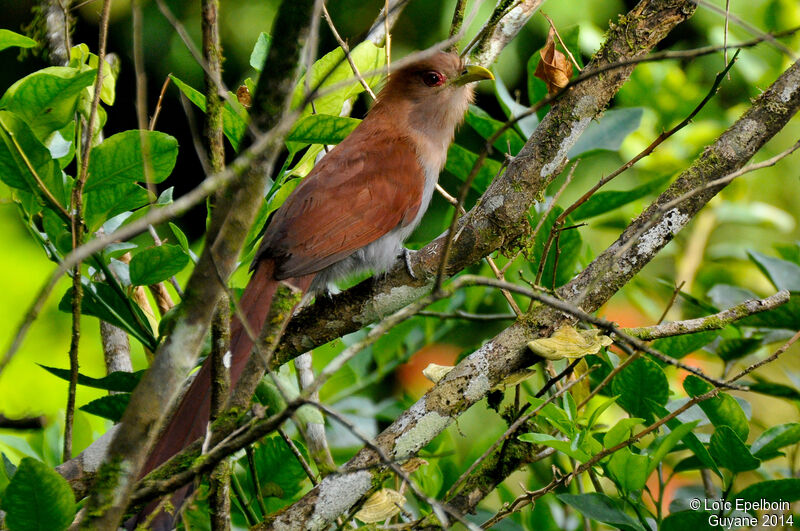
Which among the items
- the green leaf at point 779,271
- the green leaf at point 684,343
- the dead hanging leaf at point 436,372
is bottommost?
the green leaf at point 684,343

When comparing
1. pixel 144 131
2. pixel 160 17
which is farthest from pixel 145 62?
pixel 144 131

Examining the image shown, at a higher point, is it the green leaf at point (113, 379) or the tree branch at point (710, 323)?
the green leaf at point (113, 379)

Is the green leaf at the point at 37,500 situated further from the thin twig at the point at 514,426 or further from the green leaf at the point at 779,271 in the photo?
the green leaf at the point at 779,271

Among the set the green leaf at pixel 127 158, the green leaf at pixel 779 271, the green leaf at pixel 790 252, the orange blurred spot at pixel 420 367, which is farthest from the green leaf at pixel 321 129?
the orange blurred spot at pixel 420 367

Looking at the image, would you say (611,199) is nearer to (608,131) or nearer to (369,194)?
(608,131)

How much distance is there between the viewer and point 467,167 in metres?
2.56

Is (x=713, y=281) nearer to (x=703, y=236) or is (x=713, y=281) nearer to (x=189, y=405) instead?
(x=703, y=236)

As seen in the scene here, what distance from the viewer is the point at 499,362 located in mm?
1793

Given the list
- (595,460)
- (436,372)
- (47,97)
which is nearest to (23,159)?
(47,97)

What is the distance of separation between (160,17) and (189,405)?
344 centimetres

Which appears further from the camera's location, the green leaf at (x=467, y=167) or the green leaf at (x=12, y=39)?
the green leaf at (x=467, y=167)

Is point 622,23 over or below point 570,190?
below

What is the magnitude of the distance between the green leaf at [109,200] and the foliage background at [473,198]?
338 millimetres

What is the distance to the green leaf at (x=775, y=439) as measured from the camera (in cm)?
174
